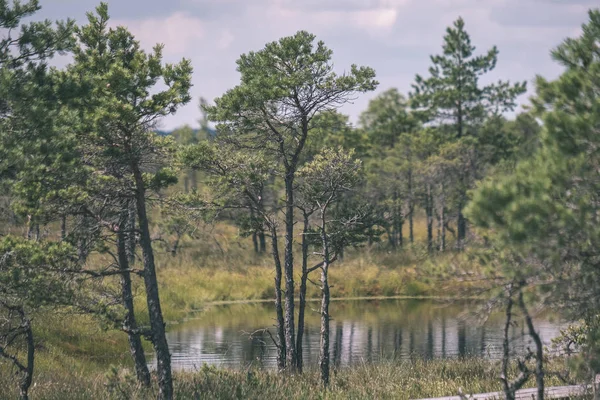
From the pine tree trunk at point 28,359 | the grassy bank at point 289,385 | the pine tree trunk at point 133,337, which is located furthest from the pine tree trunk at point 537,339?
the pine tree trunk at point 133,337

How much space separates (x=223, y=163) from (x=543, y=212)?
46.1ft

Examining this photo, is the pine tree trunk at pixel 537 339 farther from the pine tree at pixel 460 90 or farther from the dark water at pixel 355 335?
the pine tree at pixel 460 90

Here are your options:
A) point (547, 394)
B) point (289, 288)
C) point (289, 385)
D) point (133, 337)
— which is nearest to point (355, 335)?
point (289, 288)

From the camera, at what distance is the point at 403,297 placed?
162 feet

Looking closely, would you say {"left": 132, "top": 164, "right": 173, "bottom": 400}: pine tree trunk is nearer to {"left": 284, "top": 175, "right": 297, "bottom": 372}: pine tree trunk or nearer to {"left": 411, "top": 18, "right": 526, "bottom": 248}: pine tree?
{"left": 284, "top": 175, "right": 297, "bottom": 372}: pine tree trunk

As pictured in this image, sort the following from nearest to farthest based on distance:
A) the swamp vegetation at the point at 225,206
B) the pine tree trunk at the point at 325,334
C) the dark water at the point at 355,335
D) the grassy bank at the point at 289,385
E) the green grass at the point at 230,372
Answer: the swamp vegetation at the point at 225,206 < the grassy bank at the point at 289,385 < the green grass at the point at 230,372 < the pine tree trunk at the point at 325,334 < the dark water at the point at 355,335

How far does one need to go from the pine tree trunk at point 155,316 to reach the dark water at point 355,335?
808cm

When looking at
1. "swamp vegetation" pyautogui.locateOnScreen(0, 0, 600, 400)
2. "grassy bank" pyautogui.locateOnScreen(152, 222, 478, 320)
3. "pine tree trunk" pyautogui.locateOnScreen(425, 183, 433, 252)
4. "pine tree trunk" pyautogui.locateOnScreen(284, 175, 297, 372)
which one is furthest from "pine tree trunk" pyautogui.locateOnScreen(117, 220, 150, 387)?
"pine tree trunk" pyautogui.locateOnScreen(425, 183, 433, 252)

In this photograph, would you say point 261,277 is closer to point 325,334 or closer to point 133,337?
point 325,334

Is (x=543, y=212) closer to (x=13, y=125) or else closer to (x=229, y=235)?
A: (x=13, y=125)

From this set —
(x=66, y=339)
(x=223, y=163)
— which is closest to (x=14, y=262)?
(x=223, y=163)

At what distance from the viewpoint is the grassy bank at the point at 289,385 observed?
1708 centimetres

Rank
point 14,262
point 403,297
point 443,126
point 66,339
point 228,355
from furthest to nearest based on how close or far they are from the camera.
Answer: point 443,126 → point 403,297 → point 228,355 → point 66,339 → point 14,262

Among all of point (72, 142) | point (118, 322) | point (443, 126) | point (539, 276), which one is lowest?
point (118, 322)
